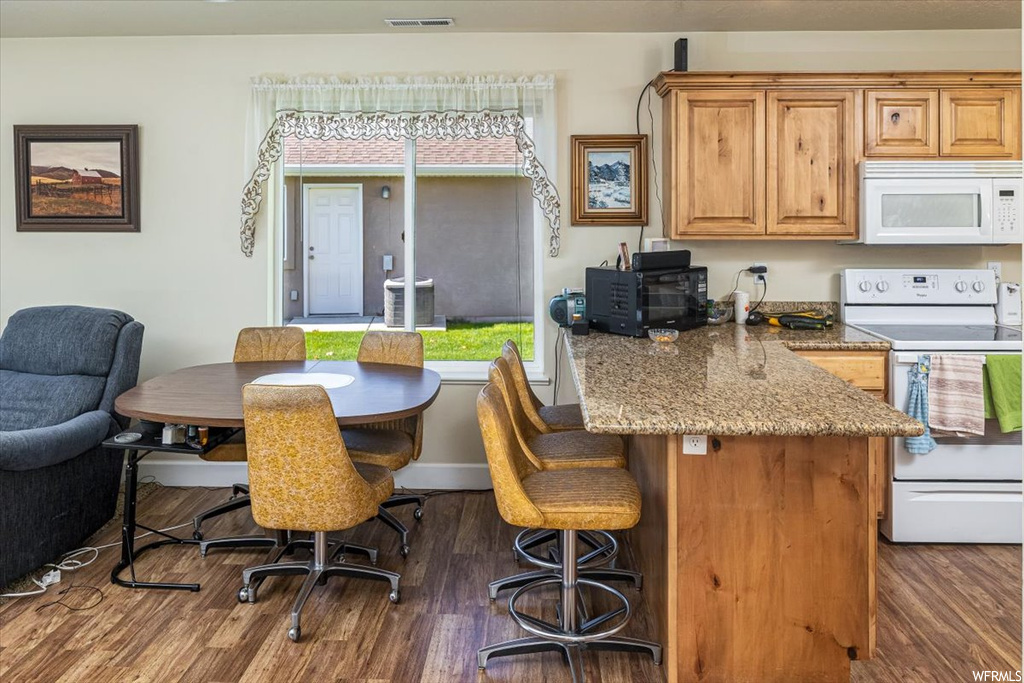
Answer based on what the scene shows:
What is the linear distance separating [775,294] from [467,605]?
95.9 inches

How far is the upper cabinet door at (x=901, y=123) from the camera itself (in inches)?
157

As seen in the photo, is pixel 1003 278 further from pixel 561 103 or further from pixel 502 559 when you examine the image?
pixel 502 559

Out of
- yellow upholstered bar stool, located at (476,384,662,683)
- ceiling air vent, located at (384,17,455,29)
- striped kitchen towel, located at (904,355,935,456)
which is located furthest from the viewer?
ceiling air vent, located at (384,17,455,29)

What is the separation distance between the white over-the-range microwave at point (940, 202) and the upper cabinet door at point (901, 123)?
0.30 feet

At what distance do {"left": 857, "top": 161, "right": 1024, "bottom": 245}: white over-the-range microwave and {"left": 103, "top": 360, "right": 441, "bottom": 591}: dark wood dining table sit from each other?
2279 mm

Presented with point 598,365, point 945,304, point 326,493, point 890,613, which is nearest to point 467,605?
point 326,493

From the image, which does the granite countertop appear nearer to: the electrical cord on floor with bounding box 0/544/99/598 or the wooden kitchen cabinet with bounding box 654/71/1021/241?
the wooden kitchen cabinet with bounding box 654/71/1021/241

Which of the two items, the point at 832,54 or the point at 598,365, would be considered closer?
the point at 598,365

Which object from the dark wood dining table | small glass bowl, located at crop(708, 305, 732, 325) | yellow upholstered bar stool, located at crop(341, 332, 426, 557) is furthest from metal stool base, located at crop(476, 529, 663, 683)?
small glass bowl, located at crop(708, 305, 732, 325)

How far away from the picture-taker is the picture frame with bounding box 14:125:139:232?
4461 millimetres

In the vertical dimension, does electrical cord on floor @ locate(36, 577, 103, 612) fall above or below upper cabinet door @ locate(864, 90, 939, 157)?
below

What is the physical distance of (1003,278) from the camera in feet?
14.3

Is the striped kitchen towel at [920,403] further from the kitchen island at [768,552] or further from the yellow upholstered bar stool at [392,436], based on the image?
the yellow upholstered bar stool at [392,436]

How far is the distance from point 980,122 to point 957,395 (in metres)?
1.41
